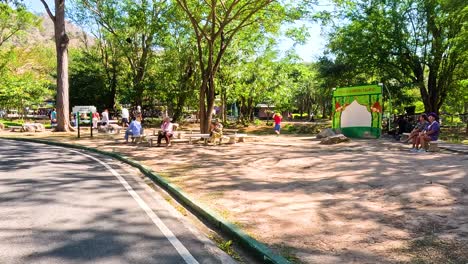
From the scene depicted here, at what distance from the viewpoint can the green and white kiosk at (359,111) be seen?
20.7m

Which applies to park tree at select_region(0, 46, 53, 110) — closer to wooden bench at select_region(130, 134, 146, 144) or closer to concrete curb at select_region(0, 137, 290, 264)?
wooden bench at select_region(130, 134, 146, 144)

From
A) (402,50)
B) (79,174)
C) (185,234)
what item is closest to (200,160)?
(79,174)

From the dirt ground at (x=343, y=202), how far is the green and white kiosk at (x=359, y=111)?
28.2 ft

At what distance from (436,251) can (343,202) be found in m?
2.49

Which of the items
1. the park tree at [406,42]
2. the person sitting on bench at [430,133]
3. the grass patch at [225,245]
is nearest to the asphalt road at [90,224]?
the grass patch at [225,245]

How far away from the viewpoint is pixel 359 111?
70.8 ft

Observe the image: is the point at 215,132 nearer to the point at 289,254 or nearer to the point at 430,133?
the point at 430,133

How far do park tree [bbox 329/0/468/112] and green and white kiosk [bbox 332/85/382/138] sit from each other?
338 inches

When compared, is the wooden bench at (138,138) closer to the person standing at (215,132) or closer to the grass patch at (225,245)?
the person standing at (215,132)

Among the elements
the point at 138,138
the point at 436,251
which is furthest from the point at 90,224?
the point at 138,138

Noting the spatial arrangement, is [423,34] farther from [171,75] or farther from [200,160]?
[200,160]

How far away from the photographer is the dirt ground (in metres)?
4.76

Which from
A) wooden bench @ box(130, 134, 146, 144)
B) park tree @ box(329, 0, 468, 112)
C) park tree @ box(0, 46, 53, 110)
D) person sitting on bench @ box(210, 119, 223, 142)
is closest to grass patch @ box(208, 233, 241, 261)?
person sitting on bench @ box(210, 119, 223, 142)

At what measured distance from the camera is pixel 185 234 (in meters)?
5.51
